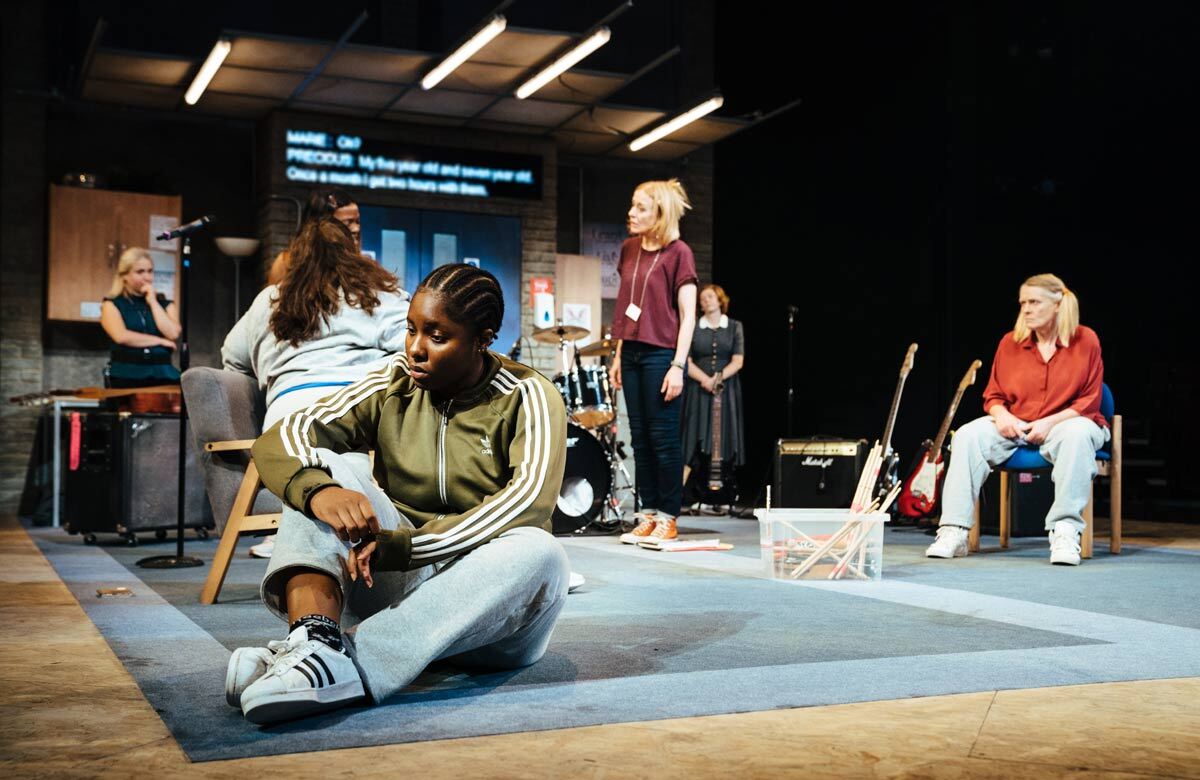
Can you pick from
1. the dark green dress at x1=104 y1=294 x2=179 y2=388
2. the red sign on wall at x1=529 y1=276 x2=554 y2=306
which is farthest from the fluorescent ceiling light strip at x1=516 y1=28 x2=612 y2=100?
the dark green dress at x1=104 y1=294 x2=179 y2=388

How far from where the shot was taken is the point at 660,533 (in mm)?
5066

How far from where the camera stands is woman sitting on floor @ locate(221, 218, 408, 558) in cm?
325

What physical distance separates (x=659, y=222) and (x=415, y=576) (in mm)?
3210

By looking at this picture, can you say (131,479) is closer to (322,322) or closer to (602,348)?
(602,348)

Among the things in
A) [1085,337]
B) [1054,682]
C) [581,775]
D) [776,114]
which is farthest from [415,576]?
[776,114]

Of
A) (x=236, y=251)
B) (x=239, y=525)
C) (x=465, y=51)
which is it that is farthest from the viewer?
(x=236, y=251)

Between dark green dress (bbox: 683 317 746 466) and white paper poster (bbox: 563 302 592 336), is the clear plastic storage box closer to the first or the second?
dark green dress (bbox: 683 317 746 466)

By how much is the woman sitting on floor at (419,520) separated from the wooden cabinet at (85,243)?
7.06m

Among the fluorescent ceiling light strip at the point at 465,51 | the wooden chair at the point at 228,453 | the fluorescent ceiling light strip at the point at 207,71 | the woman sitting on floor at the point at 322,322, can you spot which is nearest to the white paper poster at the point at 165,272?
the fluorescent ceiling light strip at the point at 207,71

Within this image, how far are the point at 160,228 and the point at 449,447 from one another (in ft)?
24.1

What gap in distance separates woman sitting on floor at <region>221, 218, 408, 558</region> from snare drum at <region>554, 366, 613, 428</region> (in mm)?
2698

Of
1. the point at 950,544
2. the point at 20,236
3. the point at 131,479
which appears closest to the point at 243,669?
the point at 950,544

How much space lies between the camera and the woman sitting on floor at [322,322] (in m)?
3.25

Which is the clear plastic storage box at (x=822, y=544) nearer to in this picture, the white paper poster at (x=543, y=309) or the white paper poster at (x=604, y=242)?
the white paper poster at (x=543, y=309)
